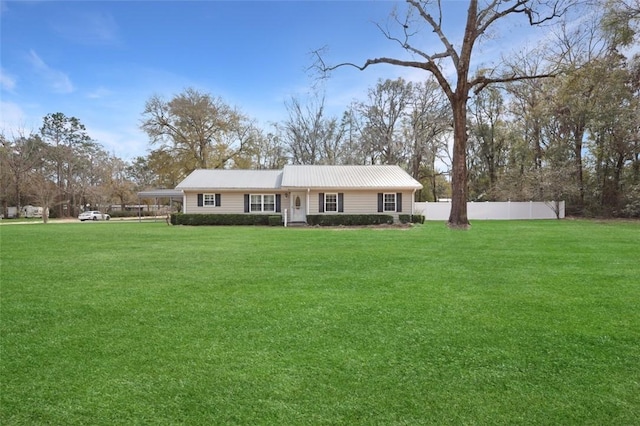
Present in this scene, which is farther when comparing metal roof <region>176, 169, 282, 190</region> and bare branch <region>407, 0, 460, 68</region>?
metal roof <region>176, 169, 282, 190</region>

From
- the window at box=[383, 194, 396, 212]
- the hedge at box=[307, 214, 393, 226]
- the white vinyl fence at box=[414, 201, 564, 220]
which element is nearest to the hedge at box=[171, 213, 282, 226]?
the hedge at box=[307, 214, 393, 226]

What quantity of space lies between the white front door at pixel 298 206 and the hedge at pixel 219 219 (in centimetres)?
131

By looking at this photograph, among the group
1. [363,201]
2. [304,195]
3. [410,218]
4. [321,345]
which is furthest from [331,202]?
[321,345]

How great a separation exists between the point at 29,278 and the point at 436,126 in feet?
107

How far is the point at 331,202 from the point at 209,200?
7248 mm

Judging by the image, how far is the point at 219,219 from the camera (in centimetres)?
2203

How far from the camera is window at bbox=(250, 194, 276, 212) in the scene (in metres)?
23.4

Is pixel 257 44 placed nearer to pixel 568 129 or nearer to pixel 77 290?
pixel 77 290

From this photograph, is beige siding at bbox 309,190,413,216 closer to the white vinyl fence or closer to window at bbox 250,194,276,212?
window at bbox 250,194,276,212

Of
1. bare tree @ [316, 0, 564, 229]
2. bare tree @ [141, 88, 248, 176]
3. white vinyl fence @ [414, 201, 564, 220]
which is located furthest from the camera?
bare tree @ [141, 88, 248, 176]

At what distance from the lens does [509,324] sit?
13.6 feet

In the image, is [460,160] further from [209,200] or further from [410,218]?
[209,200]

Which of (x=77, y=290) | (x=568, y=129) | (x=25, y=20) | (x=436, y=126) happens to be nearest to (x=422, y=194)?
(x=436, y=126)

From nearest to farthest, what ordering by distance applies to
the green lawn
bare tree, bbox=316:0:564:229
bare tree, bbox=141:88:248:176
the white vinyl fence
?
the green lawn
bare tree, bbox=316:0:564:229
the white vinyl fence
bare tree, bbox=141:88:248:176
